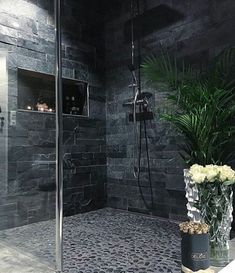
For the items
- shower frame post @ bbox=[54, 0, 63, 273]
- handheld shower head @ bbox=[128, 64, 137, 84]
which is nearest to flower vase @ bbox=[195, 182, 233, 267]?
shower frame post @ bbox=[54, 0, 63, 273]

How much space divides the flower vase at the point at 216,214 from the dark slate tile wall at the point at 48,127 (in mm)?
1153

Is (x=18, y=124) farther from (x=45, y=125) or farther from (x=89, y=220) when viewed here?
(x=89, y=220)

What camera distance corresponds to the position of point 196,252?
1.48 metres

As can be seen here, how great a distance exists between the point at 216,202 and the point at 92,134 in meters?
1.95

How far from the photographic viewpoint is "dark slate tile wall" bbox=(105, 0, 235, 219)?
275cm

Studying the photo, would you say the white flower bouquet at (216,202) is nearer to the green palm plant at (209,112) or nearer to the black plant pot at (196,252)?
the black plant pot at (196,252)

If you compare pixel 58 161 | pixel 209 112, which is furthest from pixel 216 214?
pixel 58 161

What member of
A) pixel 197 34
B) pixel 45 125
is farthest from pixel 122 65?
pixel 45 125

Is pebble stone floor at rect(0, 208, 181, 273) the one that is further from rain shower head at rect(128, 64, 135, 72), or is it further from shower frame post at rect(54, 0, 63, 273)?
rain shower head at rect(128, 64, 135, 72)

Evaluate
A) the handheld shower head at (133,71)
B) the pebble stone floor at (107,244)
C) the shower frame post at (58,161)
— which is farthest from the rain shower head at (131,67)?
the pebble stone floor at (107,244)

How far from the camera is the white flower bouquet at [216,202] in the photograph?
5.77 feet

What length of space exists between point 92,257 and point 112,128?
1828 millimetres

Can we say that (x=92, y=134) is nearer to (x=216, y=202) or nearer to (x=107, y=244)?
(x=107, y=244)

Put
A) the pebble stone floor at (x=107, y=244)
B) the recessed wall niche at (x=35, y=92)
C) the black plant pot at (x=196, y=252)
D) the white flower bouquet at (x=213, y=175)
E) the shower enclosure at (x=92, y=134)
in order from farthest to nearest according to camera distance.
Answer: the recessed wall niche at (x=35, y=92), the shower enclosure at (x=92, y=134), the pebble stone floor at (x=107, y=244), the white flower bouquet at (x=213, y=175), the black plant pot at (x=196, y=252)
